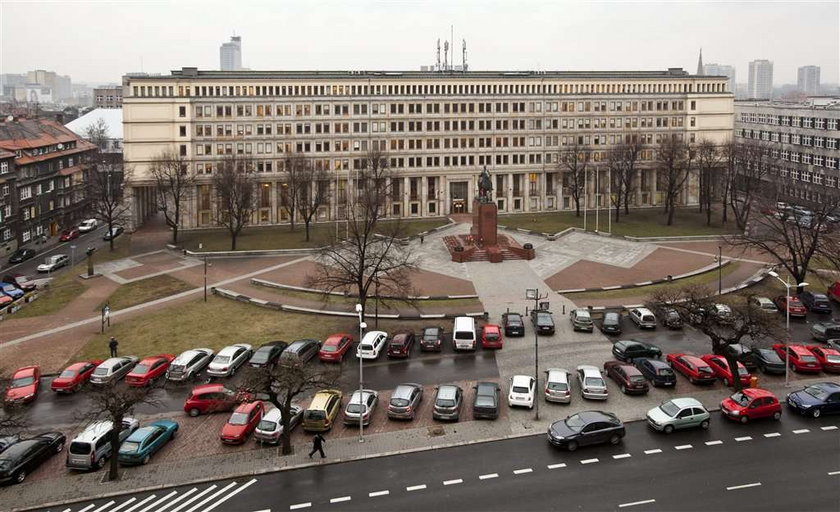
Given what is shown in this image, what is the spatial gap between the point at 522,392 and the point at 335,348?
1415 centimetres

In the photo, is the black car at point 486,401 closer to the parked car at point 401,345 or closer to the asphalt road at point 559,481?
the asphalt road at point 559,481

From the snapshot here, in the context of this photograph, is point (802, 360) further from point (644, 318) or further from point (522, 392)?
point (522, 392)

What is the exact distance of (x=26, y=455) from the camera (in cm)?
3253

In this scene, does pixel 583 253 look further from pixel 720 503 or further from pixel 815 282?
pixel 720 503

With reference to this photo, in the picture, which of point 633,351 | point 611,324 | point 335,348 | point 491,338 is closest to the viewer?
point 633,351

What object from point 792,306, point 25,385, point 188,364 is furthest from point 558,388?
point 25,385

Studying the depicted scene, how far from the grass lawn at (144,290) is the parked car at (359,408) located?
3342 cm

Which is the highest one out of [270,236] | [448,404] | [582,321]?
[270,236]

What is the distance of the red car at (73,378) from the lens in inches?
1657

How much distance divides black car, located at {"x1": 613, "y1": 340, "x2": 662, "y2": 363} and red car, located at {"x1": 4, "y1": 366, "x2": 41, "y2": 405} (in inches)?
1436

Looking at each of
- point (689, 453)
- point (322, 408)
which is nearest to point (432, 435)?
point (322, 408)

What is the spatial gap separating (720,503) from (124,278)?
62.7m

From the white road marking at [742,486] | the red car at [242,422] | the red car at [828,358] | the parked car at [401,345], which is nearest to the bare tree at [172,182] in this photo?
the parked car at [401,345]

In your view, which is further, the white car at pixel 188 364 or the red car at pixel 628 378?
the white car at pixel 188 364
